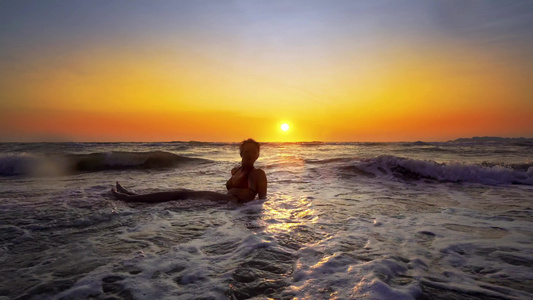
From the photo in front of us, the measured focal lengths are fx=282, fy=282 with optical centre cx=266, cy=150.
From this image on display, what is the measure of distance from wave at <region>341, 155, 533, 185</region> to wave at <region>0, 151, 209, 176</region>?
10.5 metres

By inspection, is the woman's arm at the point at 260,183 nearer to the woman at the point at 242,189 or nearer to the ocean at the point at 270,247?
the woman at the point at 242,189

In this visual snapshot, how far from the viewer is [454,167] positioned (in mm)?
10438

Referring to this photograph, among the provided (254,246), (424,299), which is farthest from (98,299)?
(424,299)

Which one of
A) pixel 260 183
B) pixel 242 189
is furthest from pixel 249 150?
pixel 242 189

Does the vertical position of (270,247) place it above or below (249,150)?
below

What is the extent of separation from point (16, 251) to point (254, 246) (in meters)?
2.75

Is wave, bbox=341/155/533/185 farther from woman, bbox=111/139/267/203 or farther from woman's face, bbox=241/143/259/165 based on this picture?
woman's face, bbox=241/143/259/165

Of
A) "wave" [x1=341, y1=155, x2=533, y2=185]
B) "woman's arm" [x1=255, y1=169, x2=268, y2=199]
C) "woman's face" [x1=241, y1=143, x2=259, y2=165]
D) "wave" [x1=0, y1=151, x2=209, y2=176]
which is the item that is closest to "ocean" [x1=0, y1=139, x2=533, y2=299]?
"woman's arm" [x1=255, y1=169, x2=268, y2=199]

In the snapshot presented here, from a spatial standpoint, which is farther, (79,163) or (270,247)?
(79,163)

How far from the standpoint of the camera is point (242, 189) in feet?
20.6

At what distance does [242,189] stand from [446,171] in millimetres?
8240

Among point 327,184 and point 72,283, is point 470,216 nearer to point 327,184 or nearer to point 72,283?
point 327,184

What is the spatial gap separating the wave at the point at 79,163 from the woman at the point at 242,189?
30.8ft

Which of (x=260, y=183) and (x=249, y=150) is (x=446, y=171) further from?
(x=249, y=150)
